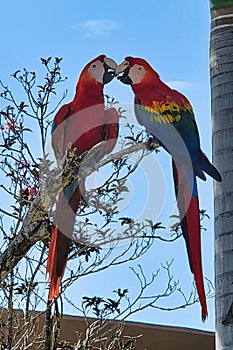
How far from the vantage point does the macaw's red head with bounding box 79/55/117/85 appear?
2275mm

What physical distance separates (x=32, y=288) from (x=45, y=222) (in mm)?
879

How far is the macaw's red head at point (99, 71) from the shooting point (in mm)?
2275

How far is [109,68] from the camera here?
2.28m

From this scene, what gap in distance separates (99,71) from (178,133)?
33 centimetres

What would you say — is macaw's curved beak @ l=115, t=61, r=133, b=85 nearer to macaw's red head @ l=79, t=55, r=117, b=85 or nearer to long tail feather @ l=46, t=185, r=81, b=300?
macaw's red head @ l=79, t=55, r=117, b=85

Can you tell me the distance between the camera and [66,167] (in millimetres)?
2020

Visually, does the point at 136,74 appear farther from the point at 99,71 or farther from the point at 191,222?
the point at 191,222

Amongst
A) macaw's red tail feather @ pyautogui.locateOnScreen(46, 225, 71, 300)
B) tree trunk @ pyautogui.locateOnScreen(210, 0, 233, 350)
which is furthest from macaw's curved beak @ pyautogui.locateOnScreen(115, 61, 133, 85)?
macaw's red tail feather @ pyautogui.locateOnScreen(46, 225, 71, 300)

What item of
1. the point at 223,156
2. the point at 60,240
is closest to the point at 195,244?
the point at 223,156

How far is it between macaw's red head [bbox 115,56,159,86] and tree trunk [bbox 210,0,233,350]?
23 centimetres

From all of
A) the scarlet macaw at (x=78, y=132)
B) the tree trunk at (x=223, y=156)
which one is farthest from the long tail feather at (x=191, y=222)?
the scarlet macaw at (x=78, y=132)

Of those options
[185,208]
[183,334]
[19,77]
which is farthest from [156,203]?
[183,334]

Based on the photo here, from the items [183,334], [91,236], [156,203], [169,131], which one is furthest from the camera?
[183,334]

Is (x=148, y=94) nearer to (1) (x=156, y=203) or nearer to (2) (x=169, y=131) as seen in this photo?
(2) (x=169, y=131)
